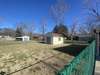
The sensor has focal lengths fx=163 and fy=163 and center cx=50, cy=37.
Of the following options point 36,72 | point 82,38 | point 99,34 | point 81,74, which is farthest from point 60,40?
point 81,74

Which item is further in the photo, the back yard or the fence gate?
the back yard

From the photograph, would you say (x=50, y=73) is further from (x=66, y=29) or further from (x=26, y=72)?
(x=66, y=29)

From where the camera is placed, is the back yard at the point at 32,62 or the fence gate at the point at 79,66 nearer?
the fence gate at the point at 79,66

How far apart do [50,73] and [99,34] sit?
535cm

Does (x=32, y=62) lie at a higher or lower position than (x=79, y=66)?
lower

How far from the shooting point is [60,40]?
39.0 m

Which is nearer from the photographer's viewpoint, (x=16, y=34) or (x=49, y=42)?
(x=49, y=42)

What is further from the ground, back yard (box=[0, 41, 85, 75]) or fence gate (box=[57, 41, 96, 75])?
fence gate (box=[57, 41, 96, 75])

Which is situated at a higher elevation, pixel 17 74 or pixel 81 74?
pixel 81 74

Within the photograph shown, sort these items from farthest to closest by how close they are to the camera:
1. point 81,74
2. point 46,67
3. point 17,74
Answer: point 46,67
point 17,74
point 81,74

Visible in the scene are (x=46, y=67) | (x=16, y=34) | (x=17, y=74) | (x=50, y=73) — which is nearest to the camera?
(x=17, y=74)

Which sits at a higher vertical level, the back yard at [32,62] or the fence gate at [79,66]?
the fence gate at [79,66]

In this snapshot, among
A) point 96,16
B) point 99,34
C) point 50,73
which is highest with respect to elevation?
point 96,16

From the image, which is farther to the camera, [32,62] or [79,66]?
[32,62]
